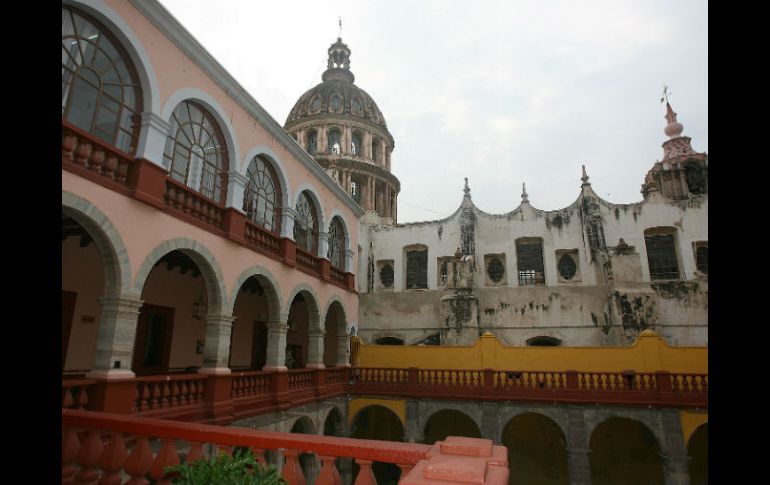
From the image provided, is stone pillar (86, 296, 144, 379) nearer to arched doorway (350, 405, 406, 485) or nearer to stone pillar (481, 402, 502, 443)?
stone pillar (481, 402, 502, 443)

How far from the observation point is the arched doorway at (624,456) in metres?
16.0

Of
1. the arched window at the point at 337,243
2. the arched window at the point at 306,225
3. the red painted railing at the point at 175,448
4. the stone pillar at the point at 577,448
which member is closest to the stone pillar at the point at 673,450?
the stone pillar at the point at 577,448

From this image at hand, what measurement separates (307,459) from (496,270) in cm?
1277

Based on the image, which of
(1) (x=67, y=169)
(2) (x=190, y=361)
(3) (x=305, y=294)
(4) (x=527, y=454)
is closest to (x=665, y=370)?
(4) (x=527, y=454)

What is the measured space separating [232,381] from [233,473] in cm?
772

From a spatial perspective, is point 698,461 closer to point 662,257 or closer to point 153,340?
point 662,257

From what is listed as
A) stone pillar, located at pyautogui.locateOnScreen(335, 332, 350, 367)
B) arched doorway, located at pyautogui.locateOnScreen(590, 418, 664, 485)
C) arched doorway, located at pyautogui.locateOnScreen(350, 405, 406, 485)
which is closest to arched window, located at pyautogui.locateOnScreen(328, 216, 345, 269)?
stone pillar, located at pyautogui.locateOnScreen(335, 332, 350, 367)

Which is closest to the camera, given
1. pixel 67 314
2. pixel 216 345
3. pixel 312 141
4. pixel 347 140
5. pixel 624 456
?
pixel 67 314

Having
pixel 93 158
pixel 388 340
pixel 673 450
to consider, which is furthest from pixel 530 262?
pixel 93 158

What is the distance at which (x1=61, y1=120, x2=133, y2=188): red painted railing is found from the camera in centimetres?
632

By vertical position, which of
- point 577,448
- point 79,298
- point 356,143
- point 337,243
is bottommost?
point 577,448

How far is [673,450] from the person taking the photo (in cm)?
1295
